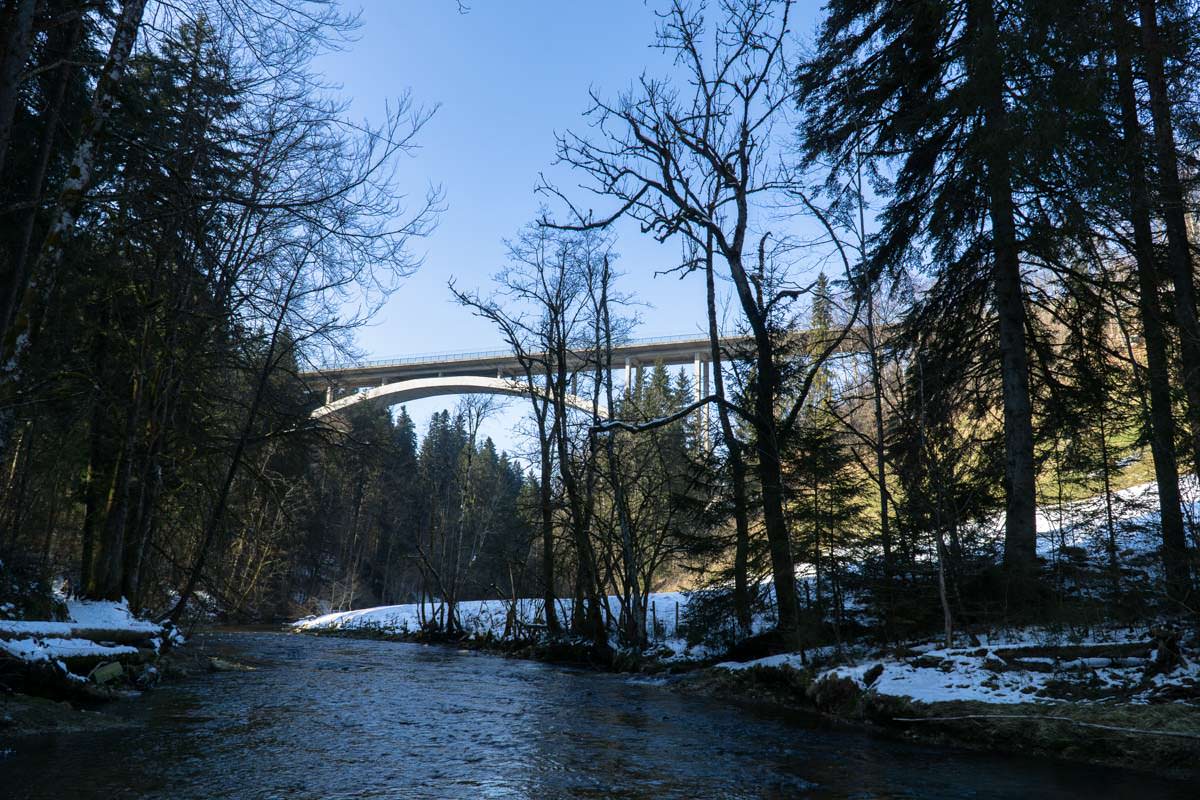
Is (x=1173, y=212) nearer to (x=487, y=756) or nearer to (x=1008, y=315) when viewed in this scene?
(x=1008, y=315)

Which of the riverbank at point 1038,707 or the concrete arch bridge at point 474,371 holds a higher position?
the concrete arch bridge at point 474,371

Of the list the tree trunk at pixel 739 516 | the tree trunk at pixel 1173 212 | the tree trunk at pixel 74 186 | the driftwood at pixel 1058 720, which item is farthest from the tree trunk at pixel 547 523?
the tree trunk at pixel 1173 212

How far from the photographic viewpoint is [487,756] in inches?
224

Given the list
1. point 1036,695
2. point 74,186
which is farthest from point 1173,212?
point 74,186

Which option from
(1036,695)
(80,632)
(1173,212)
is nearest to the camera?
(1036,695)

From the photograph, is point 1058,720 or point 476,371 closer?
point 1058,720

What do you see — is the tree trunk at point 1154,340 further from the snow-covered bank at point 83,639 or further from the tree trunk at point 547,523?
the tree trunk at point 547,523

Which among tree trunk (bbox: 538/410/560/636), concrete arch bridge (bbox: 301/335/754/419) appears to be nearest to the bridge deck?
concrete arch bridge (bbox: 301/335/754/419)

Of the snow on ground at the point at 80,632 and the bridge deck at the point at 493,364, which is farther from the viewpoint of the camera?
the bridge deck at the point at 493,364

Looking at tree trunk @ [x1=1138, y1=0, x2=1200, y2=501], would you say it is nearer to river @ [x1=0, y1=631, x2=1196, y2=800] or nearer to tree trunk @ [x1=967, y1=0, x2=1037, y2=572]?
tree trunk @ [x1=967, y1=0, x2=1037, y2=572]

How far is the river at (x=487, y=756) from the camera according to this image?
458cm

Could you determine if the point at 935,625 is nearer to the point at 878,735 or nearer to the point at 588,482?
the point at 878,735

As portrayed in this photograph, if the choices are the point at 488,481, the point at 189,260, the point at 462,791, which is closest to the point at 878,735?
the point at 462,791

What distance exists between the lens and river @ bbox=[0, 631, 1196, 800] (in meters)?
4.58
